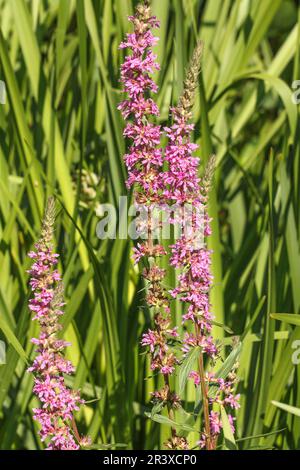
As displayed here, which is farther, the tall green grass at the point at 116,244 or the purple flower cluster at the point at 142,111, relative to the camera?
the tall green grass at the point at 116,244

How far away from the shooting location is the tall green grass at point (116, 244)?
2047 mm

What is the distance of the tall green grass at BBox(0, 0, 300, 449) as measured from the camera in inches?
80.6

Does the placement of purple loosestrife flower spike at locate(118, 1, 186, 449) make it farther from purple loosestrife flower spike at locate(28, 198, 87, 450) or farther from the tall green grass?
the tall green grass

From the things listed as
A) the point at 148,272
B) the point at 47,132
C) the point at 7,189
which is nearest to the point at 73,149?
the point at 47,132

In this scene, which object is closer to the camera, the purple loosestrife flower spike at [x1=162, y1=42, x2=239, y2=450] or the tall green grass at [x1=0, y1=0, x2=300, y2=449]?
the purple loosestrife flower spike at [x1=162, y1=42, x2=239, y2=450]

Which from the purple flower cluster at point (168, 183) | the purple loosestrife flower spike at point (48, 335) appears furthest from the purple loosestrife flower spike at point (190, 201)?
the purple loosestrife flower spike at point (48, 335)

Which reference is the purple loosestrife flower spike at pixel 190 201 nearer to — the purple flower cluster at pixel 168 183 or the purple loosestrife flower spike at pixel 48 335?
the purple flower cluster at pixel 168 183

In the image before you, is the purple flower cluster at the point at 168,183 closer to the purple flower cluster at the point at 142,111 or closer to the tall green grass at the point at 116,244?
the purple flower cluster at the point at 142,111

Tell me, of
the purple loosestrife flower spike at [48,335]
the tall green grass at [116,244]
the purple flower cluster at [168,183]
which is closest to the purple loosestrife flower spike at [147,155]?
the purple flower cluster at [168,183]

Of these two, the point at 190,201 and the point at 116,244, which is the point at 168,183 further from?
the point at 116,244

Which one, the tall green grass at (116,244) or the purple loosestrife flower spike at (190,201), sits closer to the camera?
the purple loosestrife flower spike at (190,201)

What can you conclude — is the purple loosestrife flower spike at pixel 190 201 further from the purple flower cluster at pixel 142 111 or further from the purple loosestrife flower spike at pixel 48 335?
the purple loosestrife flower spike at pixel 48 335

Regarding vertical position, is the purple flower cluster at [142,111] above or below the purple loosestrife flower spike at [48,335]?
above

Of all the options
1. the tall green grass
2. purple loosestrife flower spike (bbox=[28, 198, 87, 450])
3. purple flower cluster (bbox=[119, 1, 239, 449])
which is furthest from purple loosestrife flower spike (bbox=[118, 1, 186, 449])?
the tall green grass
